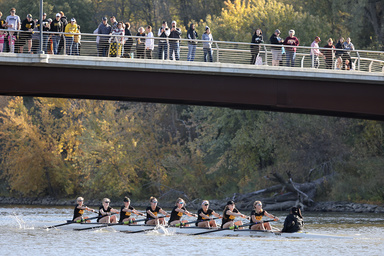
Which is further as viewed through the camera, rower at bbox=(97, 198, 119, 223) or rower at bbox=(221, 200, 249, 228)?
rower at bbox=(97, 198, 119, 223)

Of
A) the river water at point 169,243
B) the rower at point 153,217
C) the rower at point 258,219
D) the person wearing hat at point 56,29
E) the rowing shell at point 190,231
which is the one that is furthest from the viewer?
the rower at point 153,217

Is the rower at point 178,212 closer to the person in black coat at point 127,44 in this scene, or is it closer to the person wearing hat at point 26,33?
the person in black coat at point 127,44

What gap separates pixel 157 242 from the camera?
29.5m

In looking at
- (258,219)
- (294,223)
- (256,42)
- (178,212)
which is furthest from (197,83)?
(294,223)

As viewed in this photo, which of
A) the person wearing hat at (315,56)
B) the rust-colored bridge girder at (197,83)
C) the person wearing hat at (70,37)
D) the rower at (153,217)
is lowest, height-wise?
the rower at (153,217)

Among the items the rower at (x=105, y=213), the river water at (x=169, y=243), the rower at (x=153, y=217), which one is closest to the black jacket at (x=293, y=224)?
the river water at (x=169, y=243)

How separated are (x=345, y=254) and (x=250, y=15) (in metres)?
33.1

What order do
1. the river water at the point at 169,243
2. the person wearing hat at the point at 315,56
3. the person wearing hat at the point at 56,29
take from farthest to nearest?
the person wearing hat at the point at 315,56, the person wearing hat at the point at 56,29, the river water at the point at 169,243

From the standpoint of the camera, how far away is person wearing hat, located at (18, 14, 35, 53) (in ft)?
105

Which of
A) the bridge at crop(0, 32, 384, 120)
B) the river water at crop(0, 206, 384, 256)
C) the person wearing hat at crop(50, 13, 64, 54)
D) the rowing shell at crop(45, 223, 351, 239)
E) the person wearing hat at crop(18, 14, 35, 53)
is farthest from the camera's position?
the person wearing hat at crop(50, 13, 64, 54)

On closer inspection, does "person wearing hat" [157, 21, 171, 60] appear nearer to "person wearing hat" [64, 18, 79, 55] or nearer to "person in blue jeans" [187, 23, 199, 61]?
"person in blue jeans" [187, 23, 199, 61]

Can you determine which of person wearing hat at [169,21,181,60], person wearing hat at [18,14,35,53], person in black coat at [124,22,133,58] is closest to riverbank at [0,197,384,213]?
person wearing hat at [169,21,181,60]

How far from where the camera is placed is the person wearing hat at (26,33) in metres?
32.1

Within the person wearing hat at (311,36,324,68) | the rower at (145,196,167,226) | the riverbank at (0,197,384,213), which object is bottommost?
the riverbank at (0,197,384,213)
